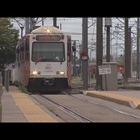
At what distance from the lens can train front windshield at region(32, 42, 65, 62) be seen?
27891mm

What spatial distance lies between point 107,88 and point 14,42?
529 inches

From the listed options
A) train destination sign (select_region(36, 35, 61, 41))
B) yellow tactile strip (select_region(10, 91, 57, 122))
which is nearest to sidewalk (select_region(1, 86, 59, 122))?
yellow tactile strip (select_region(10, 91, 57, 122))

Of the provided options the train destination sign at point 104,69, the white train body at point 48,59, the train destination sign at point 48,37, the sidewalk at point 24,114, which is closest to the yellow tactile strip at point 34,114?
the sidewalk at point 24,114

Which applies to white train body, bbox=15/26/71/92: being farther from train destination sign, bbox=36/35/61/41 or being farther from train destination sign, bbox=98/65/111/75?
train destination sign, bbox=98/65/111/75

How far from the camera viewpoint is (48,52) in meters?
28.1

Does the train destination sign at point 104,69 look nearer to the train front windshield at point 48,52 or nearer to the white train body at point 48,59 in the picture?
the white train body at point 48,59

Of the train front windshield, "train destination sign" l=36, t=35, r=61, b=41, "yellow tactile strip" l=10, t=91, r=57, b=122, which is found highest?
"train destination sign" l=36, t=35, r=61, b=41

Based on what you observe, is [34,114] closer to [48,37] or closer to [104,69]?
[48,37]

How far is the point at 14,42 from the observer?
41.5 metres

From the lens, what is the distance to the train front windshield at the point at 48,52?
27.9m
